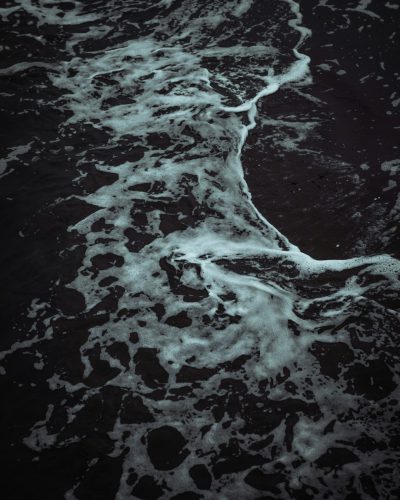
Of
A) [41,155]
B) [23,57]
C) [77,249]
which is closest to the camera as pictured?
[77,249]

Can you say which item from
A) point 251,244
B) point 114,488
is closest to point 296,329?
point 251,244

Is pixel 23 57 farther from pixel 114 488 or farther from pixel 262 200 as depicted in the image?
pixel 114 488

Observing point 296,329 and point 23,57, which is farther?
point 23,57

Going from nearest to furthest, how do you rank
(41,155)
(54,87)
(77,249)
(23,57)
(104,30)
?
(77,249) < (41,155) < (54,87) < (23,57) < (104,30)

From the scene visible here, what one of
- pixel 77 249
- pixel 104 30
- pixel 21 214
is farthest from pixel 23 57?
pixel 77 249

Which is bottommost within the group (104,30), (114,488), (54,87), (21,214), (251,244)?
(114,488)

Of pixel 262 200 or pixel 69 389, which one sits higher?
pixel 262 200

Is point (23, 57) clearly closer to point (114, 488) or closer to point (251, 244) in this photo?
point (251, 244)
